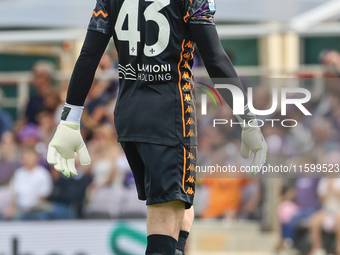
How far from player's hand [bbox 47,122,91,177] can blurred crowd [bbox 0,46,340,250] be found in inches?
113

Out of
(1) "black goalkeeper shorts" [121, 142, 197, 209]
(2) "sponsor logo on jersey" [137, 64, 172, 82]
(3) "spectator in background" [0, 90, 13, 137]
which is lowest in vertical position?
(3) "spectator in background" [0, 90, 13, 137]

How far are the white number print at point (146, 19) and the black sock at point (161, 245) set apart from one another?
90 cm

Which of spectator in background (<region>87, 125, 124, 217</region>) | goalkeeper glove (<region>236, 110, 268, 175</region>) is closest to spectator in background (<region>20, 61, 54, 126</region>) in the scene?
spectator in background (<region>87, 125, 124, 217</region>)

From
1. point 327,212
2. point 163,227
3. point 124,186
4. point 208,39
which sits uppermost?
point 208,39

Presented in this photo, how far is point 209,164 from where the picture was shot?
568cm

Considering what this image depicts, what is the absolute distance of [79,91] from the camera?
2807 millimetres

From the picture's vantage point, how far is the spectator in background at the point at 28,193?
20.9 feet

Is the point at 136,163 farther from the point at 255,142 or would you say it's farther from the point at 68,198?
the point at 68,198

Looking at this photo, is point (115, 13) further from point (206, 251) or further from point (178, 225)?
point (206, 251)

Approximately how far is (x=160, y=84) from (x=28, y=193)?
13.7ft

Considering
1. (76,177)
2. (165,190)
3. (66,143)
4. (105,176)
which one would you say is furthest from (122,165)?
(165,190)

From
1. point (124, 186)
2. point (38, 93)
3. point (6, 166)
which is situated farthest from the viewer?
point (38, 93)

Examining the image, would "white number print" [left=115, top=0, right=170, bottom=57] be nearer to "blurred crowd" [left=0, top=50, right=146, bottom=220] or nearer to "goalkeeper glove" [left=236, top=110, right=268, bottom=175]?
"goalkeeper glove" [left=236, top=110, right=268, bottom=175]

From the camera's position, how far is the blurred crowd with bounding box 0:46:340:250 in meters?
5.83
